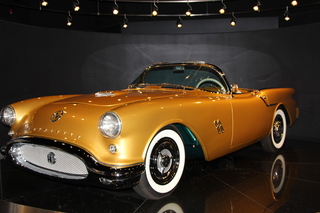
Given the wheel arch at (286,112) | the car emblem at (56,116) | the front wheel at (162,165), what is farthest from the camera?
the wheel arch at (286,112)

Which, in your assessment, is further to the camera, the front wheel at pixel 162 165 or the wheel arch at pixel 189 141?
the wheel arch at pixel 189 141

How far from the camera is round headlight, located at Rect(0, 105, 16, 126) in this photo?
10.7 feet

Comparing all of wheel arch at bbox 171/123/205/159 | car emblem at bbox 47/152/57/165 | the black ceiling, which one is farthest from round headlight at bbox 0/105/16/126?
the black ceiling

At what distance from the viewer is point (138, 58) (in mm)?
6977

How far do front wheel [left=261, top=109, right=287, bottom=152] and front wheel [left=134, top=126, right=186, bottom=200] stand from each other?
216 centimetres

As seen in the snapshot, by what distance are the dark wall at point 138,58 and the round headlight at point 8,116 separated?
6.91 ft

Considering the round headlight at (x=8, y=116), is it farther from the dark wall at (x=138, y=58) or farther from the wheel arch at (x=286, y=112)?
the wheel arch at (x=286, y=112)

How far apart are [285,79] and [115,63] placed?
11.8 ft

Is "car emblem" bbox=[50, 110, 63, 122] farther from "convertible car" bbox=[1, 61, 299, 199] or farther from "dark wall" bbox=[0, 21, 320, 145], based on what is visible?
"dark wall" bbox=[0, 21, 320, 145]

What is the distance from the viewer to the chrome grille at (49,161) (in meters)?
2.56

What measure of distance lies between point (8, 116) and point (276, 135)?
371 centimetres

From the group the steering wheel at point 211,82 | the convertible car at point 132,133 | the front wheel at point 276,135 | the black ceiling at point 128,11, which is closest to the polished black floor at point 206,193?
the convertible car at point 132,133

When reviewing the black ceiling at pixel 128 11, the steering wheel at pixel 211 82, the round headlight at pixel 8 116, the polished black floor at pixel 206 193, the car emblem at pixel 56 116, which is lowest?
the polished black floor at pixel 206 193

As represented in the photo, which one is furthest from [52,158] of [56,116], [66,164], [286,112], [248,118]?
[286,112]
